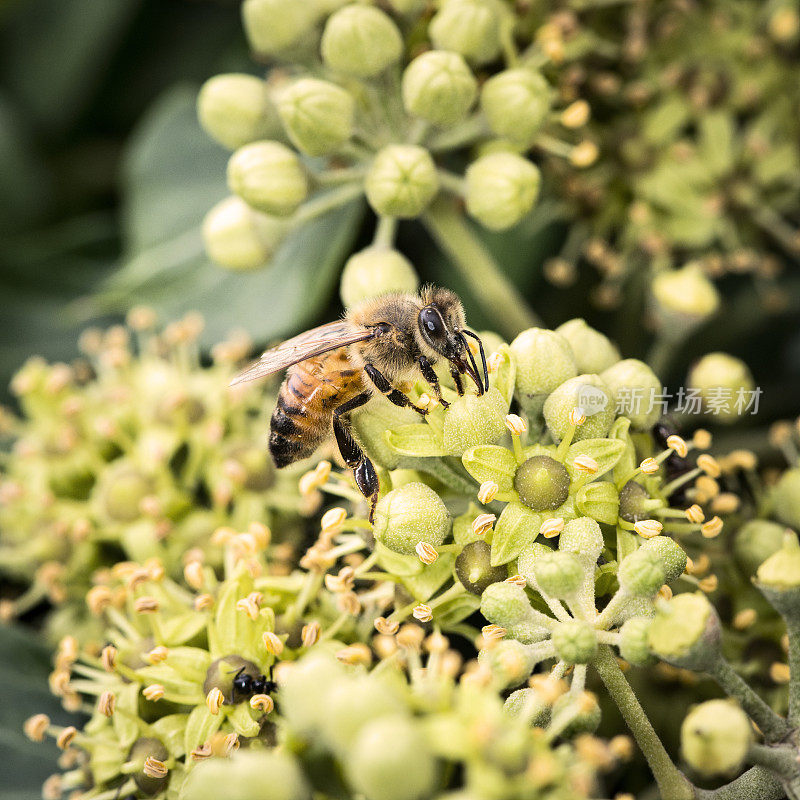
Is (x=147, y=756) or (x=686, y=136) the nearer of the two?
(x=147, y=756)

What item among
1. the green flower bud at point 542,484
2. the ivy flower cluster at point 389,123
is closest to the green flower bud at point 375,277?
the ivy flower cluster at point 389,123

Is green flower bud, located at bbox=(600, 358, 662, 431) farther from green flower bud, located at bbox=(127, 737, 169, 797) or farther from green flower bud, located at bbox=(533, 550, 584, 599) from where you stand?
green flower bud, located at bbox=(127, 737, 169, 797)

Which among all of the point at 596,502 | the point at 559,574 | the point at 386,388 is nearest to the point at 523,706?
the point at 559,574

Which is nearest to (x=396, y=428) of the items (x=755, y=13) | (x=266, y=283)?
(x=266, y=283)

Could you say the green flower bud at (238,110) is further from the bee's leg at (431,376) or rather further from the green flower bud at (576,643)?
the green flower bud at (576,643)

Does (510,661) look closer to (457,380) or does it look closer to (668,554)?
(668,554)
